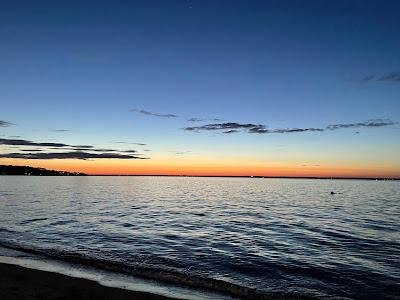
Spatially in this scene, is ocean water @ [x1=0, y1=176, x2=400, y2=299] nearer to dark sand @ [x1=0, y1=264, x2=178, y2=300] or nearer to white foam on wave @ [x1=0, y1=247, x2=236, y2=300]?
white foam on wave @ [x1=0, y1=247, x2=236, y2=300]

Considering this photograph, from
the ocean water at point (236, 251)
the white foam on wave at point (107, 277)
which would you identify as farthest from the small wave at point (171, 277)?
the white foam on wave at point (107, 277)

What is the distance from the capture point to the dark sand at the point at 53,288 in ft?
37.3

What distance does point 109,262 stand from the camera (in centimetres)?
1795

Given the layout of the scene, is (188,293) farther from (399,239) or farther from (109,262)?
(399,239)

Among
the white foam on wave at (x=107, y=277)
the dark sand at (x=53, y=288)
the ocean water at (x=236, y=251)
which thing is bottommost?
the ocean water at (x=236, y=251)

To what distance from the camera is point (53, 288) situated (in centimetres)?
1213

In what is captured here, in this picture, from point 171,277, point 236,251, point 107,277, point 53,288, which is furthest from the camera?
point 236,251

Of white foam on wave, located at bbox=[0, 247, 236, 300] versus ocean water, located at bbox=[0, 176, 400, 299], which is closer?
white foam on wave, located at bbox=[0, 247, 236, 300]

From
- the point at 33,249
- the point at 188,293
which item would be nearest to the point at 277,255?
the point at 188,293

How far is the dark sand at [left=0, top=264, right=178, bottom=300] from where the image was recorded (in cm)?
1136

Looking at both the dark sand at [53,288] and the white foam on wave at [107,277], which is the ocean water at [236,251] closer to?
the white foam on wave at [107,277]

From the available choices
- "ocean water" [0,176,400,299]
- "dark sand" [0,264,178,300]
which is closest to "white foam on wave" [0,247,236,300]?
"dark sand" [0,264,178,300]

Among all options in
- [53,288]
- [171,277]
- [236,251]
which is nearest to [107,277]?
[53,288]

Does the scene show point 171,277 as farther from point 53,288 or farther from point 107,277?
point 53,288
